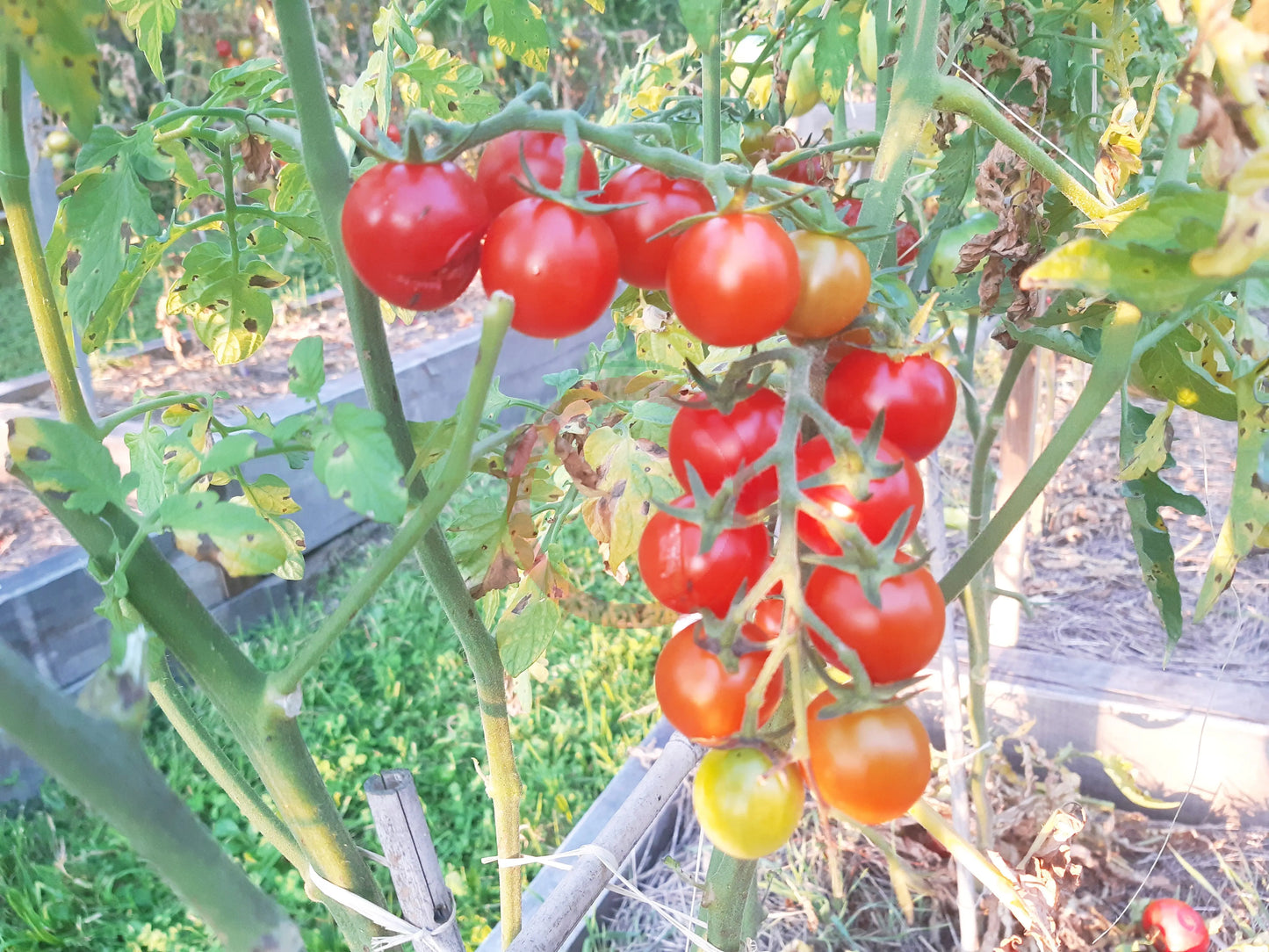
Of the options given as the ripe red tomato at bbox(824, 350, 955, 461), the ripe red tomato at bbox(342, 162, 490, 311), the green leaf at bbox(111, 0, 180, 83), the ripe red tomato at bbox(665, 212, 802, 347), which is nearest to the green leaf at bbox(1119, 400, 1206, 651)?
the ripe red tomato at bbox(824, 350, 955, 461)

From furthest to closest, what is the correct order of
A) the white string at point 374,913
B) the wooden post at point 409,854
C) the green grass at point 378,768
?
the green grass at point 378,768 → the wooden post at point 409,854 → the white string at point 374,913

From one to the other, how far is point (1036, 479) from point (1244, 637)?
1792 mm

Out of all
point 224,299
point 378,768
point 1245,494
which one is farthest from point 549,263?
point 378,768

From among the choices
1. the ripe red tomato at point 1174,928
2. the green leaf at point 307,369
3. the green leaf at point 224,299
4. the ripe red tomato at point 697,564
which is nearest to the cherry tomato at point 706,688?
the ripe red tomato at point 697,564

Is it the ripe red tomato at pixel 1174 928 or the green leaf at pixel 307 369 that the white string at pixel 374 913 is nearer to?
the green leaf at pixel 307 369

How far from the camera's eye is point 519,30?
0.67m

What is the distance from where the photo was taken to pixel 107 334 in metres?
0.70

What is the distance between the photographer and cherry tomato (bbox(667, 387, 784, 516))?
0.42m

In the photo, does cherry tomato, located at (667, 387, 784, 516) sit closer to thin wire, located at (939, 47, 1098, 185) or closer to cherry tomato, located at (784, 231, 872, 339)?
cherry tomato, located at (784, 231, 872, 339)

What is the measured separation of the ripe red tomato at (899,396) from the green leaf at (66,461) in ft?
1.17

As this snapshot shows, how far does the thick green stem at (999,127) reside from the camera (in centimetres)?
50

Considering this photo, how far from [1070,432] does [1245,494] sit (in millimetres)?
88

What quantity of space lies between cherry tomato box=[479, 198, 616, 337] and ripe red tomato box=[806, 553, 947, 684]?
16 cm

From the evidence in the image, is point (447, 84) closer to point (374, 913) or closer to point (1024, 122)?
point (1024, 122)
